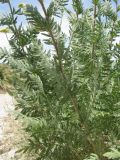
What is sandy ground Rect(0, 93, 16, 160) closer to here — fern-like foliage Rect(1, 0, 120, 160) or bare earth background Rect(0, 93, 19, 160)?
bare earth background Rect(0, 93, 19, 160)

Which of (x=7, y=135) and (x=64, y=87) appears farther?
(x=7, y=135)

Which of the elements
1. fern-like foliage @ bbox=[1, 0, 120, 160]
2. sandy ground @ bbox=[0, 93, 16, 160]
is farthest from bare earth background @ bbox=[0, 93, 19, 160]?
fern-like foliage @ bbox=[1, 0, 120, 160]

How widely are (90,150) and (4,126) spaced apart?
249cm

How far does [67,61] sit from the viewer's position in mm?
2033

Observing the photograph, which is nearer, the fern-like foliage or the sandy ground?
the fern-like foliage

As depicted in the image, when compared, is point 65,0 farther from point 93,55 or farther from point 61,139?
point 61,139

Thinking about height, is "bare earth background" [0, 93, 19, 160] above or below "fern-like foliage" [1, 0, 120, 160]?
below

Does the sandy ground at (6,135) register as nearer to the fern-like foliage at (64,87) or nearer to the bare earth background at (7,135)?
the bare earth background at (7,135)

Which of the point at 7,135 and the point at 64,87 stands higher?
the point at 64,87

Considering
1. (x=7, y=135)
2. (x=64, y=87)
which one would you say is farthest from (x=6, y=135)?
(x=64, y=87)

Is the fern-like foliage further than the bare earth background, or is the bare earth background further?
the bare earth background

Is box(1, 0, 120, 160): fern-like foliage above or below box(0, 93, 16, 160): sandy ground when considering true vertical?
above

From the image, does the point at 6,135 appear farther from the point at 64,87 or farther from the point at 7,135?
the point at 64,87

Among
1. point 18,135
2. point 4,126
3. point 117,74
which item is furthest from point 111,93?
point 4,126
